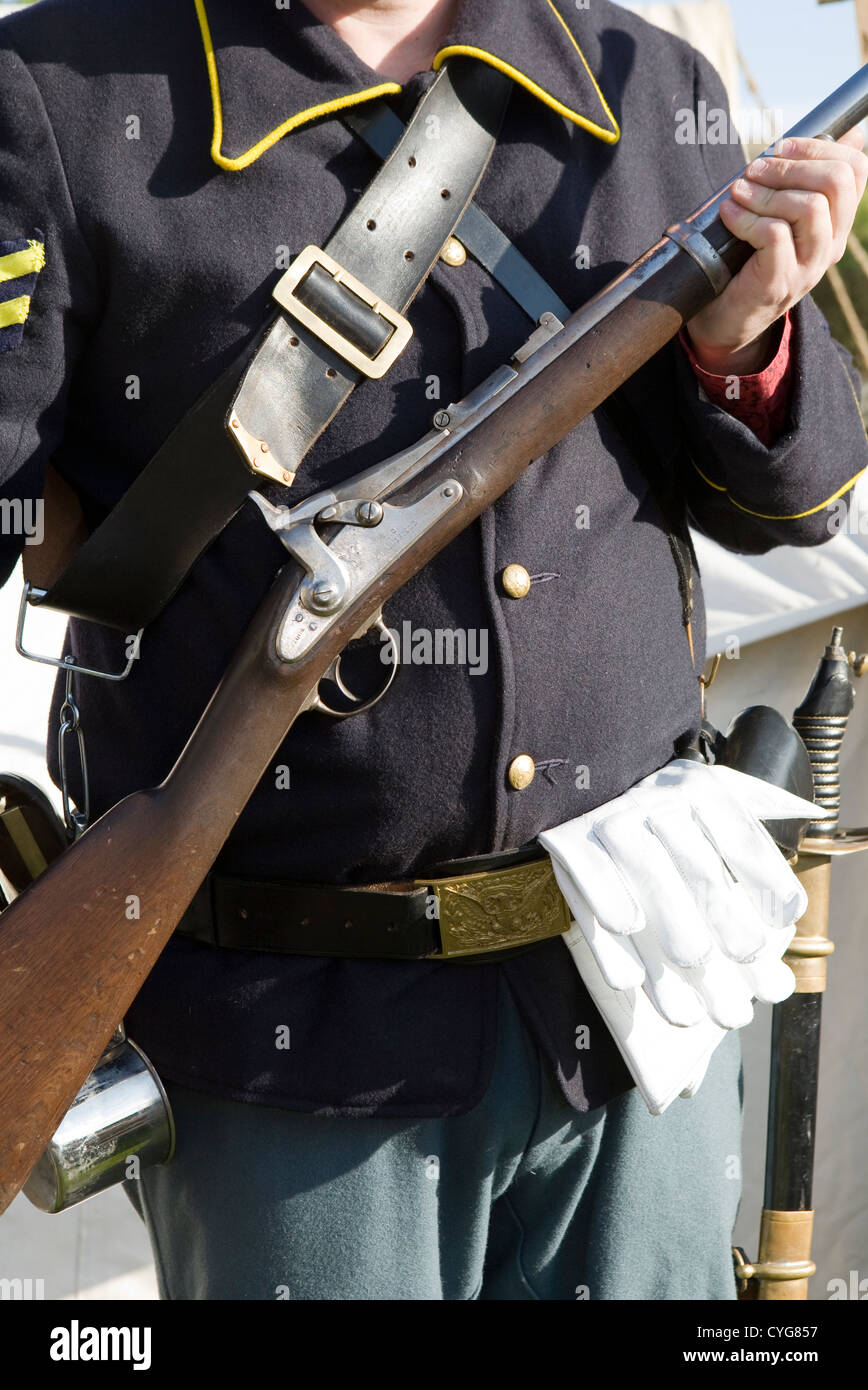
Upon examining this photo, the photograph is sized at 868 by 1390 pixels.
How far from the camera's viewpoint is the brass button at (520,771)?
1.57 meters

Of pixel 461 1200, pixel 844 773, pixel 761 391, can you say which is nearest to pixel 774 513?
pixel 761 391

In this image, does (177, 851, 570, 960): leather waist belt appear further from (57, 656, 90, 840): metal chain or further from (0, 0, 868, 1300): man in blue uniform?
(57, 656, 90, 840): metal chain

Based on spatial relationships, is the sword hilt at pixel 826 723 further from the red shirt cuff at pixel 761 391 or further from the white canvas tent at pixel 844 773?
the red shirt cuff at pixel 761 391

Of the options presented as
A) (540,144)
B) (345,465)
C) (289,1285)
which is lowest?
(289,1285)

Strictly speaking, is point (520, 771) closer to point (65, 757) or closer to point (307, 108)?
point (65, 757)

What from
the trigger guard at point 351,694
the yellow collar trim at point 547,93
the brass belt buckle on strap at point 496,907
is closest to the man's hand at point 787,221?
the yellow collar trim at point 547,93

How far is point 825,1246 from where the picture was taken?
2.88 metres

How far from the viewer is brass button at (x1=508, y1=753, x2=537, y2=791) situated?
1.57 metres

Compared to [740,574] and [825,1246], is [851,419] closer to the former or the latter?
[740,574]

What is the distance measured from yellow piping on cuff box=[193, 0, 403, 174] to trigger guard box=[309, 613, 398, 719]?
0.53m

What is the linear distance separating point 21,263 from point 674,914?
1013mm

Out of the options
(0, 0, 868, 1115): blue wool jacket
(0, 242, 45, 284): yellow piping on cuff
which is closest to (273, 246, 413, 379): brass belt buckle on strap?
(0, 0, 868, 1115): blue wool jacket
